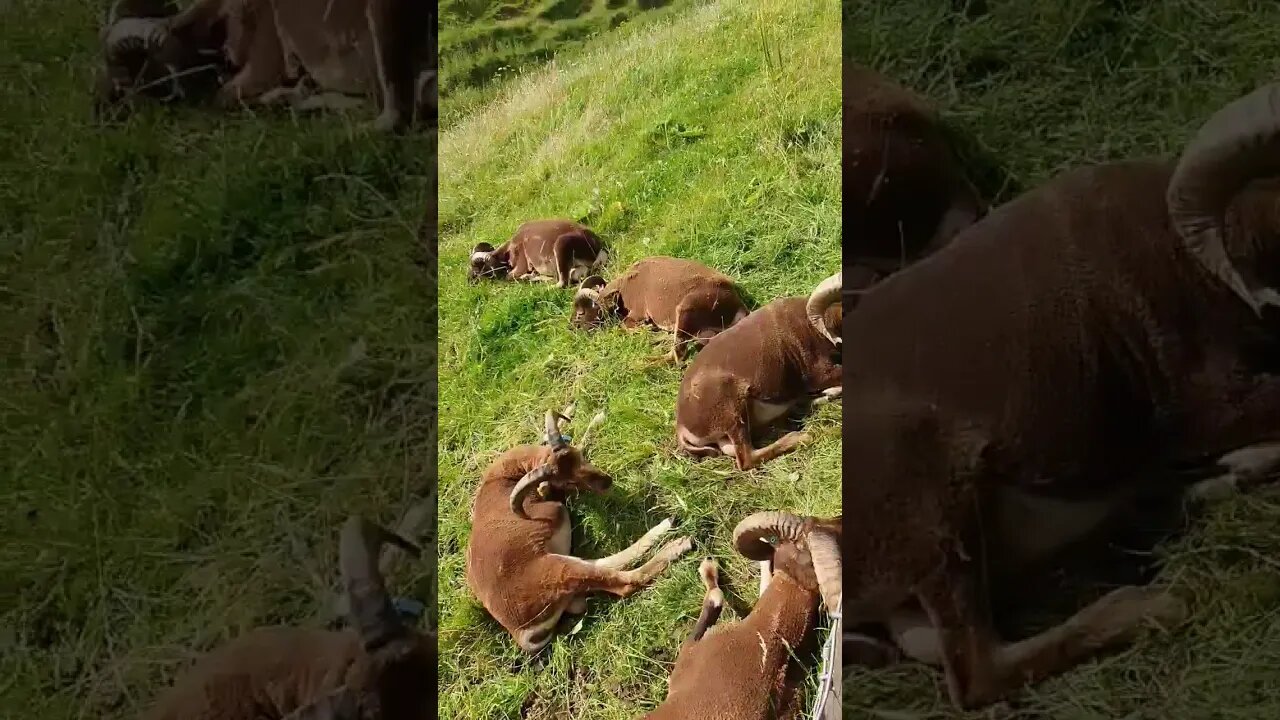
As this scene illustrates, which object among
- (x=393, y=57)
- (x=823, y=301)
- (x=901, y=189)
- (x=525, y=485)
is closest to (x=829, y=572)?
(x=823, y=301)

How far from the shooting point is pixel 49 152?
11.9 feet

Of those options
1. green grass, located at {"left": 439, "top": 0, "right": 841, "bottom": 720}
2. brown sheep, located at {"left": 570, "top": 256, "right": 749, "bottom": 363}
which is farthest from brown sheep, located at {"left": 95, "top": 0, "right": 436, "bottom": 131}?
brown sheep, located at {"left": 570, "top": 256, "right": 749, "bottom": 363}

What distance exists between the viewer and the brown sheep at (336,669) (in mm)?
3260

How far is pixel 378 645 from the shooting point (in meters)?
3.36

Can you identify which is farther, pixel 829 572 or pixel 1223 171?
pixel 829 572

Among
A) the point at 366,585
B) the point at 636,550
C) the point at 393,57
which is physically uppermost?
the point at 393,57

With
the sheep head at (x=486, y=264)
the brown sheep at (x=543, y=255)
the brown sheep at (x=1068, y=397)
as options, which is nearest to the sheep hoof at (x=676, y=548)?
the brown sheep at (x=1068, y=397)

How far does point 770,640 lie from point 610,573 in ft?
1.95

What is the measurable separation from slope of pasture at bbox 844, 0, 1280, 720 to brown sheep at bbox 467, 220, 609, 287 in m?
1.14

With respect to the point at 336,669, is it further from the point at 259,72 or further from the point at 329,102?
the point at 259,72

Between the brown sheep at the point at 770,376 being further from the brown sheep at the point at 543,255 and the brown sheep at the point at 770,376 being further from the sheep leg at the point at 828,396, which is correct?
the brown sheep at the point at 543,255

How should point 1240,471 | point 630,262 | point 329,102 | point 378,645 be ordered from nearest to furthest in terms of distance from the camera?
point 1240,471, point 378,645, point 630,262, point 329,102

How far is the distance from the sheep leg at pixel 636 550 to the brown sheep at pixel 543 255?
3.13 ft

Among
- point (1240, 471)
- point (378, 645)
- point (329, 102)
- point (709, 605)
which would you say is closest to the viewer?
point (1240, 471)
